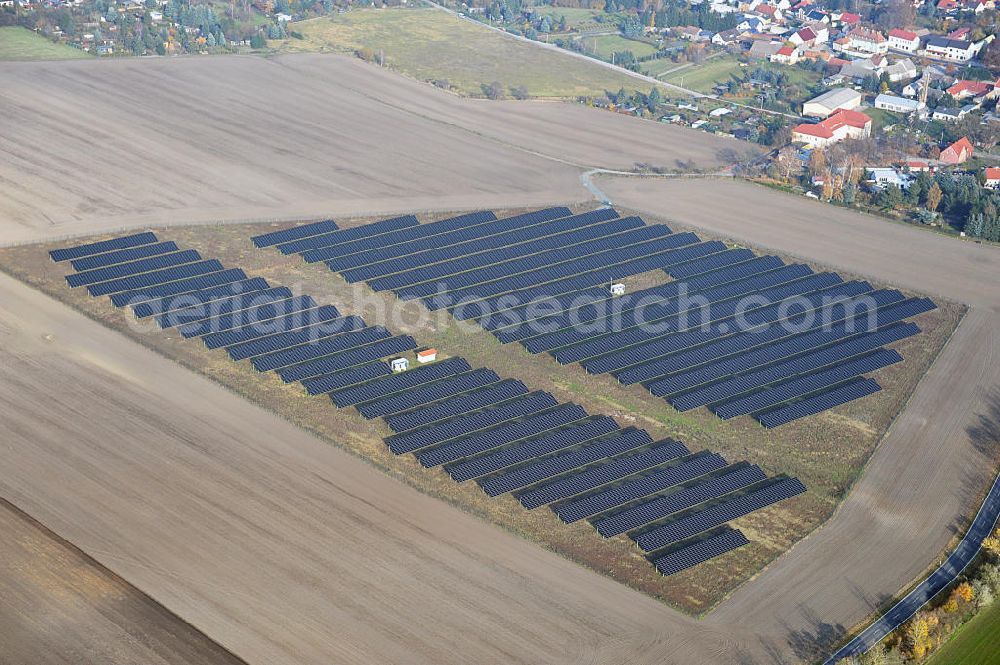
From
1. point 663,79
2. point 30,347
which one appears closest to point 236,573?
point 30,347

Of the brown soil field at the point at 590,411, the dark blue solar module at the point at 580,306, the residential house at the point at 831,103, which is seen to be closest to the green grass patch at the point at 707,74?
the residential house at the point at 831,103

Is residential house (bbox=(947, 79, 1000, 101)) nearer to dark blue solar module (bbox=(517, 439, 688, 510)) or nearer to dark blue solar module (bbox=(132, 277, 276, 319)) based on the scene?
dark blue solar module (bbox=(517, 439, 688, 510))

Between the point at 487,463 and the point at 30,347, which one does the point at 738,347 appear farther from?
the point at 30,347

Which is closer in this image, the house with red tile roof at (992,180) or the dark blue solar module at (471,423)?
the dark blue solar module at (471,423)

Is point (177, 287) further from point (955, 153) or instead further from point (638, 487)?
point (955, 153)

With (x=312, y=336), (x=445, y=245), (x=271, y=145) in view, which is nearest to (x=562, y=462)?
(x=312, y=336)

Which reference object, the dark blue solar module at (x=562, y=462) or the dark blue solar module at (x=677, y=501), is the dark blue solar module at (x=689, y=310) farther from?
the dark blue solar module at (x=677, y=501)
